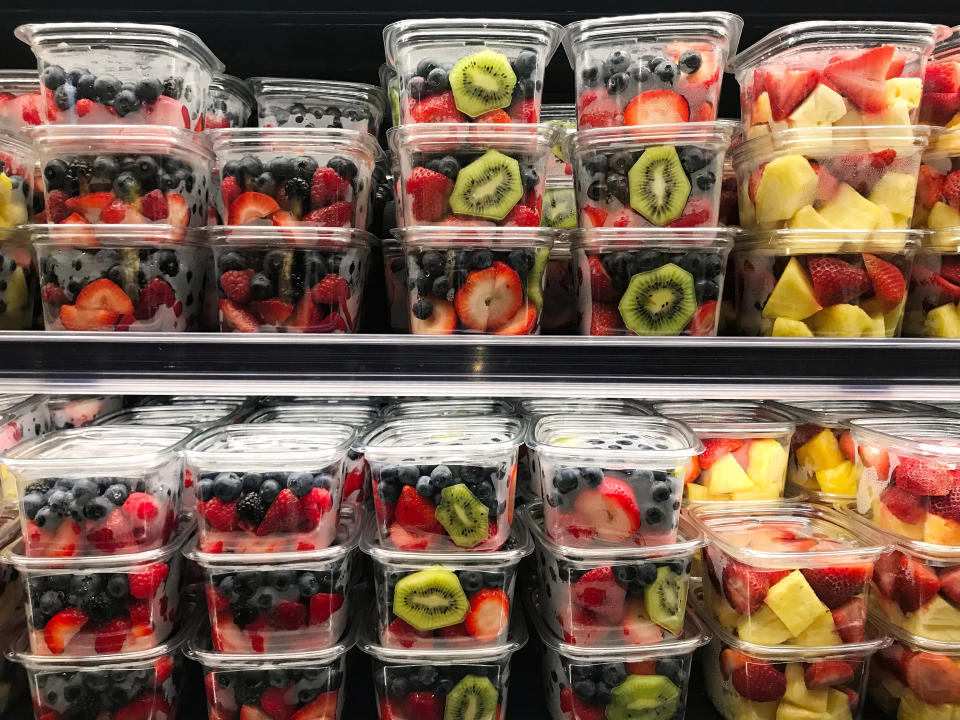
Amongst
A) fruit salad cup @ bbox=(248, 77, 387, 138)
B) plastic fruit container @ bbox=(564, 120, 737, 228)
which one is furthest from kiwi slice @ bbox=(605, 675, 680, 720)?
fruit salad cup @ bbox=(248, 77, 387, 138)

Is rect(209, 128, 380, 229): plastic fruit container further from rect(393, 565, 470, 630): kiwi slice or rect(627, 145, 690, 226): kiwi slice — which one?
rect(393, 565, 470, 630): kiwi slice

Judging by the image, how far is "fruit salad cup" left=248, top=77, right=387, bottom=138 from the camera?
1.49 metres

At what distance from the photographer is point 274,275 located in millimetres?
1211

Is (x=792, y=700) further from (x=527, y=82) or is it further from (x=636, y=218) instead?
(x=527, y=82)

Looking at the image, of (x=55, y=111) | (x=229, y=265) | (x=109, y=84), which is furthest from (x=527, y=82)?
(x=55, y=111)

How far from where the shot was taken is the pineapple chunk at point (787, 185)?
1197 mm

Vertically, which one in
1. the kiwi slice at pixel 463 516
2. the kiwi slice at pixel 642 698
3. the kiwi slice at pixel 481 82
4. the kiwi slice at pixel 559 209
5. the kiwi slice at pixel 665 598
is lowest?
the kiwi slice at pixel 642 698

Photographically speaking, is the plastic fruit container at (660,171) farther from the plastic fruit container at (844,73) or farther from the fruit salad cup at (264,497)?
the fruit salad cup at (264,497)

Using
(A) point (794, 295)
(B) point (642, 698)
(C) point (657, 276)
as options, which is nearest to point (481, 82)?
(C) point (657, 276)

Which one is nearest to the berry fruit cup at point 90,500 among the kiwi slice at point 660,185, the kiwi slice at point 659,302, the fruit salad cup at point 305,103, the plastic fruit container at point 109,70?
the plastic fruit container at point 109,70

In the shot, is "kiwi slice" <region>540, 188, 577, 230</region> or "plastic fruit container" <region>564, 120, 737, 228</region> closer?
"plastic fruit container" <region>564, 120, 737, 228</region>

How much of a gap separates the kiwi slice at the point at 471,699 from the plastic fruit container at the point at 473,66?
106 centimetres

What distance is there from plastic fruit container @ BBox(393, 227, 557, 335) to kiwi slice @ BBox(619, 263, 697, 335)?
193 millimetres

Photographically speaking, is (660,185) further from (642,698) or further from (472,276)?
(642,698)
